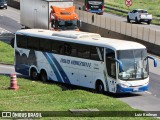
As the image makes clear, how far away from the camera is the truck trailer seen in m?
45.8

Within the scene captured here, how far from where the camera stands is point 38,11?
47844 millimetres

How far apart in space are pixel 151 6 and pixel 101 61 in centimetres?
6083

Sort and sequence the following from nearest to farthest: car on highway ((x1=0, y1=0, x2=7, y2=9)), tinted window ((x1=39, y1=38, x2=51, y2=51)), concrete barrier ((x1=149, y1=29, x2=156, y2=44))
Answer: tinted window ((x1=39, y1=38, x2=51, y2=51)) → concrete barrier ((x1=149, y1=29, x2=156, y2=44)) → car on highway ((x1=0, y1=0, x2=7, y2=9))

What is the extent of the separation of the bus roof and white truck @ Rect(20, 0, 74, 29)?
11340 mm

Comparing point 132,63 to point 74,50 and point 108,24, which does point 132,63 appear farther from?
point 108,24

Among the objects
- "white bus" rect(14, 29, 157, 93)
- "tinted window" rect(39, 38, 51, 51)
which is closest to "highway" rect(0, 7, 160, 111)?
"white bus" rect(14, 29, 157, 93)

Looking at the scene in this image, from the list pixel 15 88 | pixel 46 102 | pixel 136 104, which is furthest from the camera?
pixel 15 88

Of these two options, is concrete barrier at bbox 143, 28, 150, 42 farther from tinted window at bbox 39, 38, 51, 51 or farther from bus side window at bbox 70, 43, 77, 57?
bus side window at bbox 70, 43, 77, 57

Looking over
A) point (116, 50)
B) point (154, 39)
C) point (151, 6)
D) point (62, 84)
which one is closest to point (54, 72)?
point (62, 84)

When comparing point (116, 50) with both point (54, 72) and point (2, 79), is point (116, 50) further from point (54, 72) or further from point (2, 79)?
point (2, 79)

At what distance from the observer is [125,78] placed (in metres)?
27.7

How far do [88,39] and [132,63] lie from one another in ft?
10.7

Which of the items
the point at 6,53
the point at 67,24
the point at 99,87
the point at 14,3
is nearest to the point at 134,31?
the point at 67,24

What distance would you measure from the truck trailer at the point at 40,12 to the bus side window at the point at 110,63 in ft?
57.4
